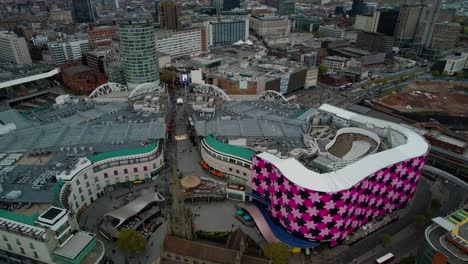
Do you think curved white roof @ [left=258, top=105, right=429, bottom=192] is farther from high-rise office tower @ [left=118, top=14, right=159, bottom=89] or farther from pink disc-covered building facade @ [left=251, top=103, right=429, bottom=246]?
high-rise office tower @ [left=118, top=14, right=159, bottom=89]

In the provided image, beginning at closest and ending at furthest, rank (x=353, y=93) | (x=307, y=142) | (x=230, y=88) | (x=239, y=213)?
(x=239, y=213) < (x=307, y=142) < (x=230, y=88) < (x=353, y=93)

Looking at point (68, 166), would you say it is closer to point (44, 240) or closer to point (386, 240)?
point (44, 240)

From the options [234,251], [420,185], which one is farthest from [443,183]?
[234,251]

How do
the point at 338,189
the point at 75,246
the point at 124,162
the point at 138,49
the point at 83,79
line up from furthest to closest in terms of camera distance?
the point at 83,79 → the point at 138,49 → the point at 124,162 → the point at 338,189 → the point at 75,246

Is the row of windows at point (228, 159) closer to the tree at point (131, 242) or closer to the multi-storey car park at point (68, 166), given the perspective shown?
the multi-storey car park at point (68, 166)

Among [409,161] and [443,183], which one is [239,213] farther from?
[443,183]

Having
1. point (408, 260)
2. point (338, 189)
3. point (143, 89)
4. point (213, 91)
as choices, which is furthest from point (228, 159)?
point (143, 89)
